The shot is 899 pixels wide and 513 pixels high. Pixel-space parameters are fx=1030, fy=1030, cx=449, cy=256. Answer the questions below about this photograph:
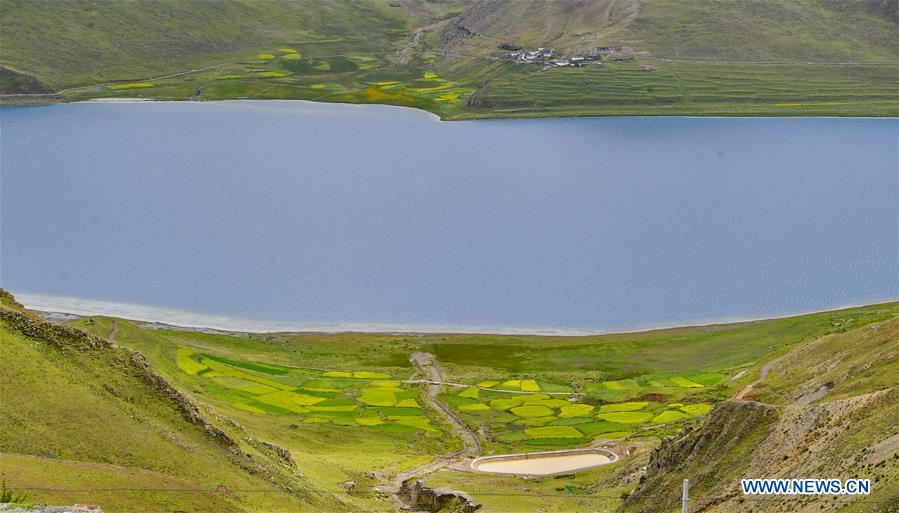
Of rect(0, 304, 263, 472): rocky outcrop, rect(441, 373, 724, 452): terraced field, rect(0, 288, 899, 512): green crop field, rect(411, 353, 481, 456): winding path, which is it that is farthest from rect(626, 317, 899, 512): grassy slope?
rect(411, 353, 481, 456): winding path

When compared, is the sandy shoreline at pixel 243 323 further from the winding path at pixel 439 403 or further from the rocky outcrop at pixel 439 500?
the rocky outcrop at pixel 439 500

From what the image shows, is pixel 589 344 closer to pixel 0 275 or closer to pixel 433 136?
pixel 0 275

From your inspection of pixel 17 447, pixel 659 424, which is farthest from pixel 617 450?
pixel 17 447

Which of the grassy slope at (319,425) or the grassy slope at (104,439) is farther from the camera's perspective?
the grassy slope at (319,425)

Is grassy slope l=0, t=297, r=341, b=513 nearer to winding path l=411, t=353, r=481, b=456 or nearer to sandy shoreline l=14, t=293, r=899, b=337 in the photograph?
winding path l=411, t=353, r=481, b=456

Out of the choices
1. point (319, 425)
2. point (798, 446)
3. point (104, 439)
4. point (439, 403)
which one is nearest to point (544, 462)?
point (439, 403)

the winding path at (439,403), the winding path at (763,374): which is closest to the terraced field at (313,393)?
the winding path at (439,403)

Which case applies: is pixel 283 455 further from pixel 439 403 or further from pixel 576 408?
pixel 576 408
